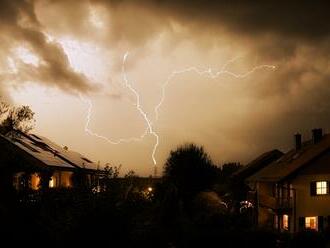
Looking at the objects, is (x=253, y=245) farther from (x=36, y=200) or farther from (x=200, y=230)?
(x=36, y=200)

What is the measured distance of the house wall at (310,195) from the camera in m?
39.8

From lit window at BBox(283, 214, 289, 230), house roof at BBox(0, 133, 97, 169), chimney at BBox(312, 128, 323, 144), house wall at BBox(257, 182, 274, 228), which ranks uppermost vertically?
chimney at BBox(312, 128, 323, 144)

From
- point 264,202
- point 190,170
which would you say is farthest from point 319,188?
point 190,170

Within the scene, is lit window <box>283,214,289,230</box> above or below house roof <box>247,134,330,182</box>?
below

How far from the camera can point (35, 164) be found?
3688cm

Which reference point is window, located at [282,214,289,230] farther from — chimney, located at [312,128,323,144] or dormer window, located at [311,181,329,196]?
chimney, located at [312,128,323,144]

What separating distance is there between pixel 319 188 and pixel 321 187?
165mm

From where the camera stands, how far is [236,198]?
185ft

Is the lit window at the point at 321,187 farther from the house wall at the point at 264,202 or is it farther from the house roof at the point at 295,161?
the house wall at the point at 264,202

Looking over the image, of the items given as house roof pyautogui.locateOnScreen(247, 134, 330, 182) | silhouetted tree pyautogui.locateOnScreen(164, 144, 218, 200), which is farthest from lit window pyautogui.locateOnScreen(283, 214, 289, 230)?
silhouetted tree pyautogui.locateOnScreen(164, 144, 218, 200)

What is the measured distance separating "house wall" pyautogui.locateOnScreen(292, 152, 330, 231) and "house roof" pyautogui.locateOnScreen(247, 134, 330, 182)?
0.60m

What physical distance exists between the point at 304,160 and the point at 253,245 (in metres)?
20.8

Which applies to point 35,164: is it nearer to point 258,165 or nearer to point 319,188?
point 319,188

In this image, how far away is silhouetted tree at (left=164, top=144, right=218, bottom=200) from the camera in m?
53.8
